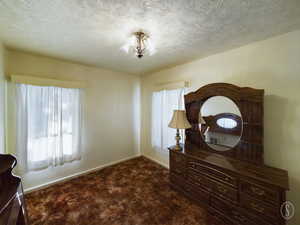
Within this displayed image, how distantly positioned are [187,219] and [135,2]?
2.42m

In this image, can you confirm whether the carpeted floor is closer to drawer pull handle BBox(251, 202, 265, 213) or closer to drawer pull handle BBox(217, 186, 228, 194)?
drawer pull handle BBox(217, 186, 228, 194)

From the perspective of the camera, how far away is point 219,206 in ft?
5.11

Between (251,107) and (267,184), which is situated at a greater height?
(251,107)

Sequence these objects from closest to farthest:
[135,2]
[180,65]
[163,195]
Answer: [135,2], [163,195], [180,65]

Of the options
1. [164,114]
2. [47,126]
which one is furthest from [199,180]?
[47,126]

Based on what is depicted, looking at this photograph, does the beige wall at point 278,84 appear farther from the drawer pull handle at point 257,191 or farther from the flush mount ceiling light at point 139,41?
the flush mount ceiling light at point 139,41

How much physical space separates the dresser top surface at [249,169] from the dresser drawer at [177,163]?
0.14 metres

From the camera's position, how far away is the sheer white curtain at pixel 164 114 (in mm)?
2617

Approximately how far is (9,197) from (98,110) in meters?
2.10

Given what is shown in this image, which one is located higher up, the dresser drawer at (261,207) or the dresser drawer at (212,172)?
the dresser drawer at (212,172)

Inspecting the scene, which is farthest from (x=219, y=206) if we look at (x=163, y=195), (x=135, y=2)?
(x=135, y=2)

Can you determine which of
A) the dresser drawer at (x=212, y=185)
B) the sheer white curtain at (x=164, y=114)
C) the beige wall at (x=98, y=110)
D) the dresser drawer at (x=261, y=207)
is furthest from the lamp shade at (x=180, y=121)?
the beige wall at (x=98, y=110)

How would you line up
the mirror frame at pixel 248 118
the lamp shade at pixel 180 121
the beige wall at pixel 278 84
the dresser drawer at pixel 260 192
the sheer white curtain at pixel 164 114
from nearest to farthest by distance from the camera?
the dresser drawer at pixel 260 192 → the beige wall at pixel 278 84 → the mirror frame at pixel 248 118 → the lamp shade at pixel 180 121 → the sheer white curtain at pixel 164 114

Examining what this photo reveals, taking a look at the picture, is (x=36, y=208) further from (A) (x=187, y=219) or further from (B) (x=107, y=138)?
(A) (x=187, y=219)
